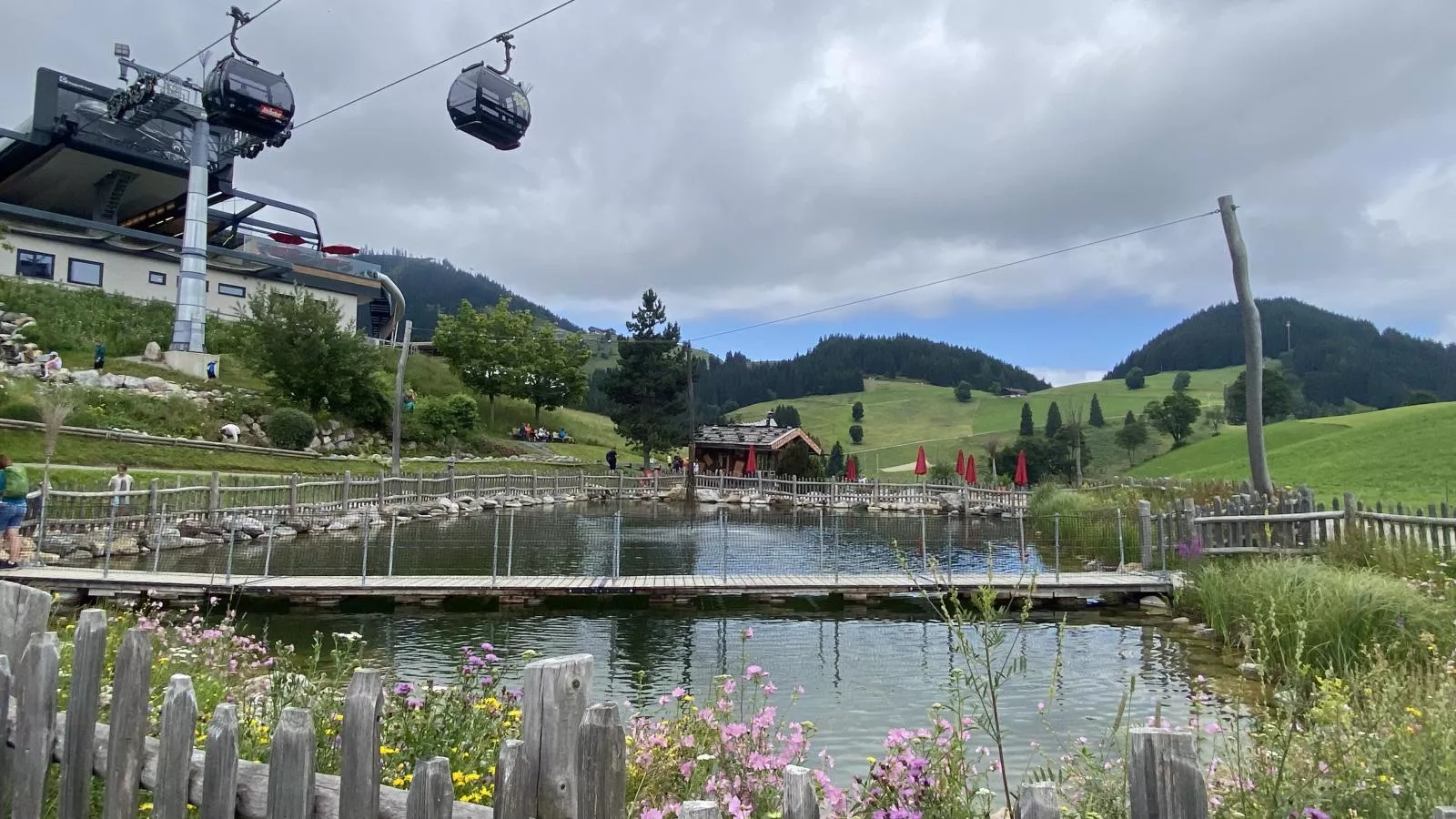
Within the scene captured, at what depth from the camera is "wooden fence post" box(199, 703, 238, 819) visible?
2297 mm

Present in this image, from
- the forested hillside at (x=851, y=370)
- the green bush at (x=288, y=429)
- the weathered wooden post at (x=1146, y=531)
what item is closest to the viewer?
the weathered wooden post at (x=1146, y=531)

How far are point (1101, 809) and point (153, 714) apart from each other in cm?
471

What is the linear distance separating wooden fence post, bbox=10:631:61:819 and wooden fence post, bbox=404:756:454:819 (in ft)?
5.36

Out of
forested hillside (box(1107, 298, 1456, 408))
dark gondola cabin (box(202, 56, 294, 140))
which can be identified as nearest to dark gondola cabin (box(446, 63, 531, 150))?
dark gondola cabin (box(202, 56, 294, 140))

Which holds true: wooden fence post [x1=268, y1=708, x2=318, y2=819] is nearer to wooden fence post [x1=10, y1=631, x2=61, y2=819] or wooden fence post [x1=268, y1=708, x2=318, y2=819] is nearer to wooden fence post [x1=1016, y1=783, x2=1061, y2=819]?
wooden fence post [x1=10, y1=631, x2=61, y2=819]

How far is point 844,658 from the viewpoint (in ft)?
32.3

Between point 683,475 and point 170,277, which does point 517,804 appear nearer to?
point 683,475

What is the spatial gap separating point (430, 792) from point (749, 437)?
47.9 meters

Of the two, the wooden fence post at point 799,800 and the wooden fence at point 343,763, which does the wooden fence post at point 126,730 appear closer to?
the wooden fence at point 343,763

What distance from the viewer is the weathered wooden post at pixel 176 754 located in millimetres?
2389

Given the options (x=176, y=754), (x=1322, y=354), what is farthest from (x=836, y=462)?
(x=1322, y=354)

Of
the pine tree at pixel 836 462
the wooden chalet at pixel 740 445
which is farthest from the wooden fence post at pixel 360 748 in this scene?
the pine tree at pixel 836 462

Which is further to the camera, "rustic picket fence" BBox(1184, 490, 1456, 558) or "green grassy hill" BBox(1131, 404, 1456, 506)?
"green grassy hill" BBox(1131, 404, 1456, 506)

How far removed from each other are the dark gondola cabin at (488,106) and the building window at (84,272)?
144ft
